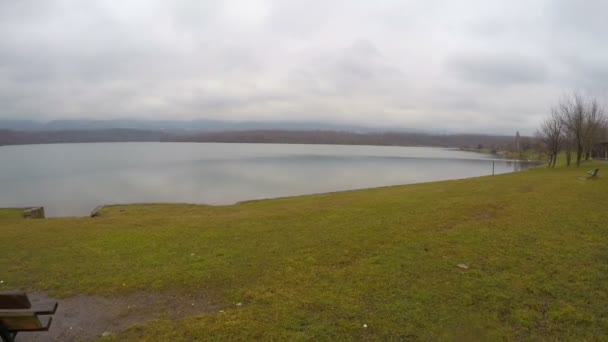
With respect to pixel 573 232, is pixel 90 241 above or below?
below

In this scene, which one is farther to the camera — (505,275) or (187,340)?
(505,275)

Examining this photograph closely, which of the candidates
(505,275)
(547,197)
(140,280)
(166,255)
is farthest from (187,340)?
(547,197)

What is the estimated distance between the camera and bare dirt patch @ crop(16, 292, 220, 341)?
15.9 ft

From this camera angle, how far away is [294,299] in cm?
557

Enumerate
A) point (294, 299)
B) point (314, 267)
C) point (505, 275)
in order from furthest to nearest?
point (314, 267), point (505, 275), point (294, 299)

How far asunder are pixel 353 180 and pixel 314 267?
35.2m

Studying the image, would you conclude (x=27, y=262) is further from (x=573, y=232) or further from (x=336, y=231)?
(x=573, y=232)

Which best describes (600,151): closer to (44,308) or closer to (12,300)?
(44,308)

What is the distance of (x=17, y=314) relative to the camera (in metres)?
3.91

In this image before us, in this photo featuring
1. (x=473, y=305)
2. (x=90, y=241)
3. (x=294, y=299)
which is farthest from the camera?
(x=90, y=241)

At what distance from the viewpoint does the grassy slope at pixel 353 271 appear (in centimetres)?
476

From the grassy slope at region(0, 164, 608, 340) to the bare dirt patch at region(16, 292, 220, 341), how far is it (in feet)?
0.95

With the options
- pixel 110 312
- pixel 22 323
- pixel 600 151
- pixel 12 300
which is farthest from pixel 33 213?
pixel 600 151

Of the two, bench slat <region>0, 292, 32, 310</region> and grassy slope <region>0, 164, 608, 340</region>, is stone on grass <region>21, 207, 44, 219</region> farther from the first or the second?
bench slat <region>0, 292, 32, 310</region>
